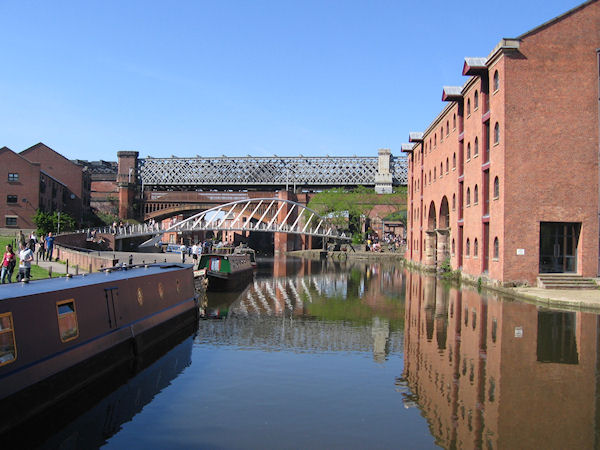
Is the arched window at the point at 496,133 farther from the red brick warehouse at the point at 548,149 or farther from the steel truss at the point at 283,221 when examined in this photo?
the steel truss at the point at 283,221

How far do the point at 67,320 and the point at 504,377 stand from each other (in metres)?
6.92

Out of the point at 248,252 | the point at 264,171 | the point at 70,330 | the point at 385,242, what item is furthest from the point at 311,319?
the point at 264,171

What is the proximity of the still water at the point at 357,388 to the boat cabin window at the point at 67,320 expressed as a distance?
944 mm

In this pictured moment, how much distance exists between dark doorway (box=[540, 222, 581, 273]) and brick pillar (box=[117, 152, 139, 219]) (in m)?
64.7

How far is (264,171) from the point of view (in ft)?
289

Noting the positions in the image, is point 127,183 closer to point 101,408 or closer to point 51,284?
point 51,284

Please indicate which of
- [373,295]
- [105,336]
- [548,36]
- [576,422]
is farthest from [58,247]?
[576,422]

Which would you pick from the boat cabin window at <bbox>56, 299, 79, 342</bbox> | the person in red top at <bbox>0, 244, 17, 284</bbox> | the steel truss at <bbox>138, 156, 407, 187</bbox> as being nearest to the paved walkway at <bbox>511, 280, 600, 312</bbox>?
the boat cabin window at <bbox>56, 299, 79, 342</bbox>

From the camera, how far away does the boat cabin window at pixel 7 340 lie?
22.6 ft

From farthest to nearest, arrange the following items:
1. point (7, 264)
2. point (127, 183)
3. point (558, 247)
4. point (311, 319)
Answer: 1. point (127, 183)
2. point (558, 247)
3. point (7, 264)
4. point (311, 319)

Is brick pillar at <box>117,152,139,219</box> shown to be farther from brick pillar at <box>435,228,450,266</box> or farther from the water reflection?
the water reflection

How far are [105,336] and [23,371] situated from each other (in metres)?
2.69

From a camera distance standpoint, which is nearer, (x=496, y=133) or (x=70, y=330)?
(x=70, y=330)

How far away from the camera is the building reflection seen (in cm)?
705
